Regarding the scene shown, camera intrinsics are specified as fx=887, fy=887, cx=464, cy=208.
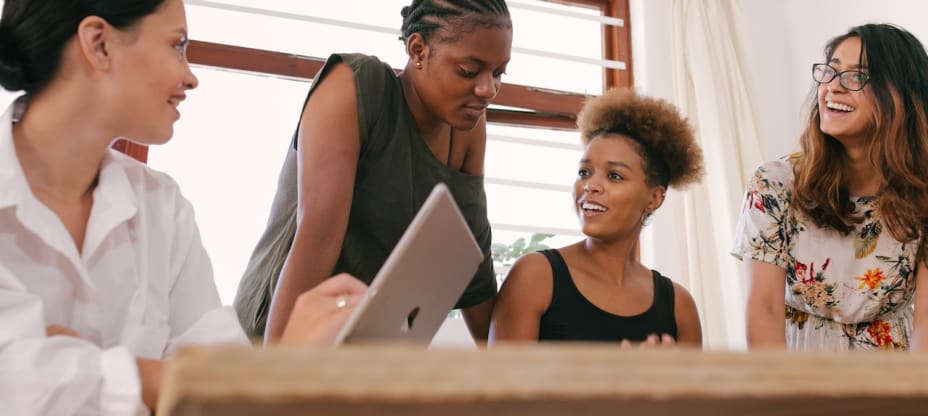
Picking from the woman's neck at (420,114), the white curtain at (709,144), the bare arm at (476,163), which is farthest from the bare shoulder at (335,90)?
the white curtain at (709,144)

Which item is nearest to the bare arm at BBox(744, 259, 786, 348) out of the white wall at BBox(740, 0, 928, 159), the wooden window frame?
the wooden window frame

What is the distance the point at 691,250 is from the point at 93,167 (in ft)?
7.27

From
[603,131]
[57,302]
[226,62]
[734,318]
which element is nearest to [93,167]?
[57,302]

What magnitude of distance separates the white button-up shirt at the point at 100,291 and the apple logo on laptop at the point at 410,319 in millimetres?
242

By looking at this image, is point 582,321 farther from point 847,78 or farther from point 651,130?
point 847,78

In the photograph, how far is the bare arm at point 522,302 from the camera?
1.63 meters

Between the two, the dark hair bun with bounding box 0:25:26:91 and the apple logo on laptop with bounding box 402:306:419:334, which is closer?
the apple logo on laptop with bounding box 402:306:419:334

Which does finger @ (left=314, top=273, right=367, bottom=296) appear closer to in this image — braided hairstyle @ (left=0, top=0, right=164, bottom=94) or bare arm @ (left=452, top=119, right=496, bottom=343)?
braided hairstyle @ (left=0, top=0, right=164, bottom=94)

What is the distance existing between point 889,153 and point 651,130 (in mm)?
464

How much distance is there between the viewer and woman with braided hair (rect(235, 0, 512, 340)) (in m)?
1.37

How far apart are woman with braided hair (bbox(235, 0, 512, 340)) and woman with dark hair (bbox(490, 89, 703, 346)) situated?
0.11 m

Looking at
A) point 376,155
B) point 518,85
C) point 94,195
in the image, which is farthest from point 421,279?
point 518,85

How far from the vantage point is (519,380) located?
0.93 ft

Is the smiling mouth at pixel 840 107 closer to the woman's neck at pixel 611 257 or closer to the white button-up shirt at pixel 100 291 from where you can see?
the woman's neck at pixel 611 257
